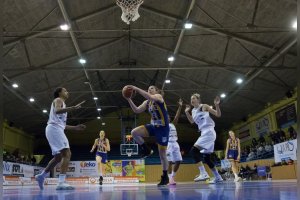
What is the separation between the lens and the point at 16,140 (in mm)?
33562

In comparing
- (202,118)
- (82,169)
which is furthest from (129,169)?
(202,118)

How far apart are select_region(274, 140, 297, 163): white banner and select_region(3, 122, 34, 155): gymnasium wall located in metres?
21.9

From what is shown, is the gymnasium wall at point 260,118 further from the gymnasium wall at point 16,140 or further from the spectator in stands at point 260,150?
the gymnasium wall at point 16,140

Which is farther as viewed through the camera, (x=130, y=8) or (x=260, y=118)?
(x=260, y=118)

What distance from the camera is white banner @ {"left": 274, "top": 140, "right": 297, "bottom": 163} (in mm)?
15938

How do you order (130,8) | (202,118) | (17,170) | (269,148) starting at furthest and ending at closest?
(269,148)
(17,170)
(130,8)
(202,118)

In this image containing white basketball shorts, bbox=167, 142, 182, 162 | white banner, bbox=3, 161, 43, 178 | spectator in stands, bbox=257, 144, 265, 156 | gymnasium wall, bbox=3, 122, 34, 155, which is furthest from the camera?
gymnasium wall, bbox=3, 122, 34, 155

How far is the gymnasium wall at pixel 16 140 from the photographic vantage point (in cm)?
3056

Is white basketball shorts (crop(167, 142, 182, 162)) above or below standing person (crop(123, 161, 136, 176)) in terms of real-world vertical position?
above

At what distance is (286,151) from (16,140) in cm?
2571

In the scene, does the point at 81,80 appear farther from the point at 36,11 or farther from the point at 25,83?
the point at 36,11

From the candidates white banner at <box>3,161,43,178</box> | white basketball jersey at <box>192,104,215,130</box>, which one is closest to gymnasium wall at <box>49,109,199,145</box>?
white banner at <box>3,161,43,178</box>

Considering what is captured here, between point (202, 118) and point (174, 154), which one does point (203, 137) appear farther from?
point (174, 154)

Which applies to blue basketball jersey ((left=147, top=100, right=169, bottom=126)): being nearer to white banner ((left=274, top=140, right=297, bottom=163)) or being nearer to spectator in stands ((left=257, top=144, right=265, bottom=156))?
white banner ((left=274, top=140, right=297, bottom=163))
